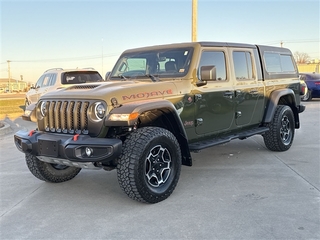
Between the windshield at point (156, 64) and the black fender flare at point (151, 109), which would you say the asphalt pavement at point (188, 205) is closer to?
the black fender flare at point (151, 109)

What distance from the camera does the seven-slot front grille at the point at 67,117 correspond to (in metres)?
3.70

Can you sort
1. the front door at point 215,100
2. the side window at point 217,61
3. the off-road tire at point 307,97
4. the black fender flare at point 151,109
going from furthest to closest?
the off-road tire at point 307,97
the side window at point 217,61
the front door at point 215,100
the black fender flare at point 151,109

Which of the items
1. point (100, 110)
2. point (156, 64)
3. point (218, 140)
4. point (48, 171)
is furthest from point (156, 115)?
point (48, 171)

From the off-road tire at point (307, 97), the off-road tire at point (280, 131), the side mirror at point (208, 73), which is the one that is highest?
the side mirror at point (208, 73)

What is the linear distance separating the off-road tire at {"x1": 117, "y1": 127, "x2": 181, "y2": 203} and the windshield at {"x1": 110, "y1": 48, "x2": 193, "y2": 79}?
3.69 ft

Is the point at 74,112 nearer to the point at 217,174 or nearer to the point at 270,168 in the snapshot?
the point at 217,174

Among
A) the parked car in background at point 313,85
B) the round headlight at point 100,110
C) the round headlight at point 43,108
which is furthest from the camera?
the parked car in background at point 313,85

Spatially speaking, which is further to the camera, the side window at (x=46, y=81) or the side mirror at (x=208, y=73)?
the side window at (x=46, y=81)

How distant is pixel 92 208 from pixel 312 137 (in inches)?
227

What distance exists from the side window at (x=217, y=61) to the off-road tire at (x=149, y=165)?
4.72ft

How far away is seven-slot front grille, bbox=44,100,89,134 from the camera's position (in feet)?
12.1

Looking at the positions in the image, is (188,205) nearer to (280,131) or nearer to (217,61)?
(217,61)

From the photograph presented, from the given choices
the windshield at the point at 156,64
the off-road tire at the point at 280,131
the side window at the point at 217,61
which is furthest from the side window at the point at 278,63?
the windshield at the point at 156,64

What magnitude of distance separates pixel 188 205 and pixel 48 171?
205 cm
